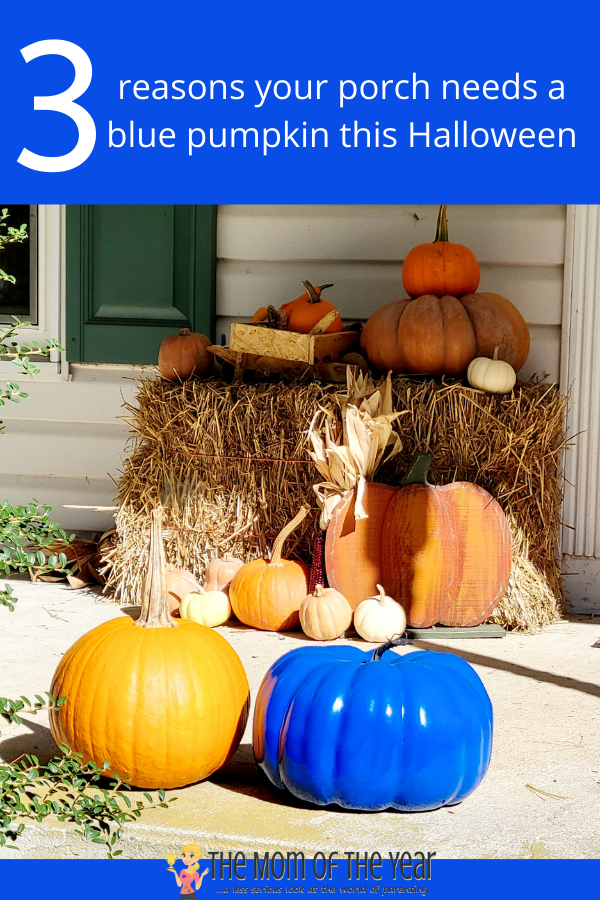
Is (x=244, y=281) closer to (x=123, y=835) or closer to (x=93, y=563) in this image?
(x=93, y=563)

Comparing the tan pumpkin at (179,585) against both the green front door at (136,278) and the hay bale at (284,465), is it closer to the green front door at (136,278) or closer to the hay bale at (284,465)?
the hay bale at (284,465)

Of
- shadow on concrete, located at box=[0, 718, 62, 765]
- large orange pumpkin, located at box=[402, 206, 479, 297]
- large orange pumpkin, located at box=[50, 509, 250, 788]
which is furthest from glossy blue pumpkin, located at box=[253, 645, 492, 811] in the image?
large orange pumpkin, located at box=[402, 206, 479, 297]

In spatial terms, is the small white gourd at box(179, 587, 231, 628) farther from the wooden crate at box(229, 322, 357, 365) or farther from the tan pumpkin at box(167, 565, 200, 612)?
the wooden crate at box(229, 322, 357, 365)

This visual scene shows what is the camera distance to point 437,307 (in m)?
3.88

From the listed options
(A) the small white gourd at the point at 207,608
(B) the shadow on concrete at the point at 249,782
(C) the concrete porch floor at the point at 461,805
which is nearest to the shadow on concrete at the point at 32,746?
(C) the concrete porch floor at the point at 461,805

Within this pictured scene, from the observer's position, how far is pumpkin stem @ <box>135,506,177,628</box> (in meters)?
2.28

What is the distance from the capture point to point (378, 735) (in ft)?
6.86

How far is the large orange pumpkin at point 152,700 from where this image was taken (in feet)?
7.16

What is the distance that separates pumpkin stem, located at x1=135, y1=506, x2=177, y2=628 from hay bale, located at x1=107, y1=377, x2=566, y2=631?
67.3 inches

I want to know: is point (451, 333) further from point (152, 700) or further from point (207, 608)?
point (152, 700)

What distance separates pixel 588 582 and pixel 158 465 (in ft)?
6.45

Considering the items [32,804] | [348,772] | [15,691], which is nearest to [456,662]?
[348,772]

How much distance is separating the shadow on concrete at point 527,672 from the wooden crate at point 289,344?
50.9 inches
